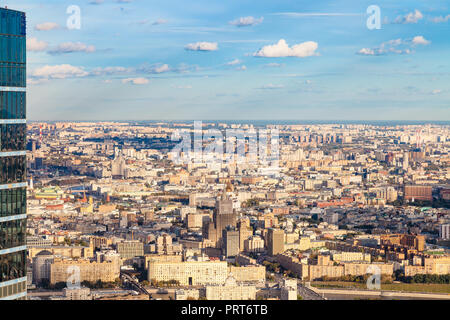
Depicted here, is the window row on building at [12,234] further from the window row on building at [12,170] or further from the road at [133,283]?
the road at [133,283]

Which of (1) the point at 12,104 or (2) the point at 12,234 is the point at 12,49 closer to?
(1) the point at 12,104

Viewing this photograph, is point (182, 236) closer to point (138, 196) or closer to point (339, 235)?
point (339, 235)

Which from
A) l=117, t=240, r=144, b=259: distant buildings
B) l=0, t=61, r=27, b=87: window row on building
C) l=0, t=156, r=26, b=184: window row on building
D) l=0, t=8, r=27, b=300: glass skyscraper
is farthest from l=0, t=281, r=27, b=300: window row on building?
l=117, t=240, r=144, b=259: distant buildings

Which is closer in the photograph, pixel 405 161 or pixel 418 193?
pixel 418 193

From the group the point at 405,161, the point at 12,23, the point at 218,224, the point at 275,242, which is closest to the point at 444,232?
the point at 275,242

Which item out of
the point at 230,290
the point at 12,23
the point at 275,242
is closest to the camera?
the point at 12,23

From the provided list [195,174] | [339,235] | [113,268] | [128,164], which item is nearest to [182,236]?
[339,235]

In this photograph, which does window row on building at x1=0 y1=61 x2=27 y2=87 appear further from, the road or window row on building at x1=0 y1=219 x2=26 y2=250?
the road
